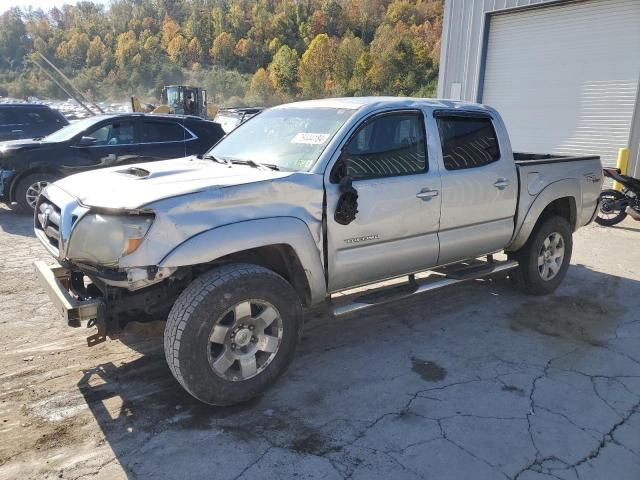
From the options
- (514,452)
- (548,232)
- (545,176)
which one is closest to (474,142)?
(545,176)

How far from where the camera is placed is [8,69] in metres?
91.9

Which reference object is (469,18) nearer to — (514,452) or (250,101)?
(514,452)

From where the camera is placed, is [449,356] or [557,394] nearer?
[557,394]

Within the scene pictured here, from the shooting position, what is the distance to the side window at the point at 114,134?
8.72m

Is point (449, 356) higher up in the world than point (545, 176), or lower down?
lower down

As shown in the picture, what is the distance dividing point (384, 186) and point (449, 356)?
4.67ft

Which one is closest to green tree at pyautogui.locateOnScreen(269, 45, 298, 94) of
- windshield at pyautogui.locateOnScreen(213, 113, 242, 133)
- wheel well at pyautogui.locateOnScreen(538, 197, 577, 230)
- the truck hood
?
windshield at pyautogui.locateOnScreen(213, 113, 242, 133)


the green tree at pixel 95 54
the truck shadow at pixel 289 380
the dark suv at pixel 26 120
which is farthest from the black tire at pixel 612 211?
the green tree at pixel 95 54

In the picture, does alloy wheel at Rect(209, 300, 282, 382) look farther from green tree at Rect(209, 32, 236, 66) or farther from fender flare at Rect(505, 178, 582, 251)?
green tree at Rect(209, 32, 236, 66)

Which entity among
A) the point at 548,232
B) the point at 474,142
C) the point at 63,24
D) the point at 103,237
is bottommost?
the point at 548,232

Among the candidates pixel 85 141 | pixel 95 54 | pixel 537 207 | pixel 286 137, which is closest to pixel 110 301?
pixel 286 137

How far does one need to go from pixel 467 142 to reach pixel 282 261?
2108 millimetres

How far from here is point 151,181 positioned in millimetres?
3363

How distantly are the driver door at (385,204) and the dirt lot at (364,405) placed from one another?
706mm
